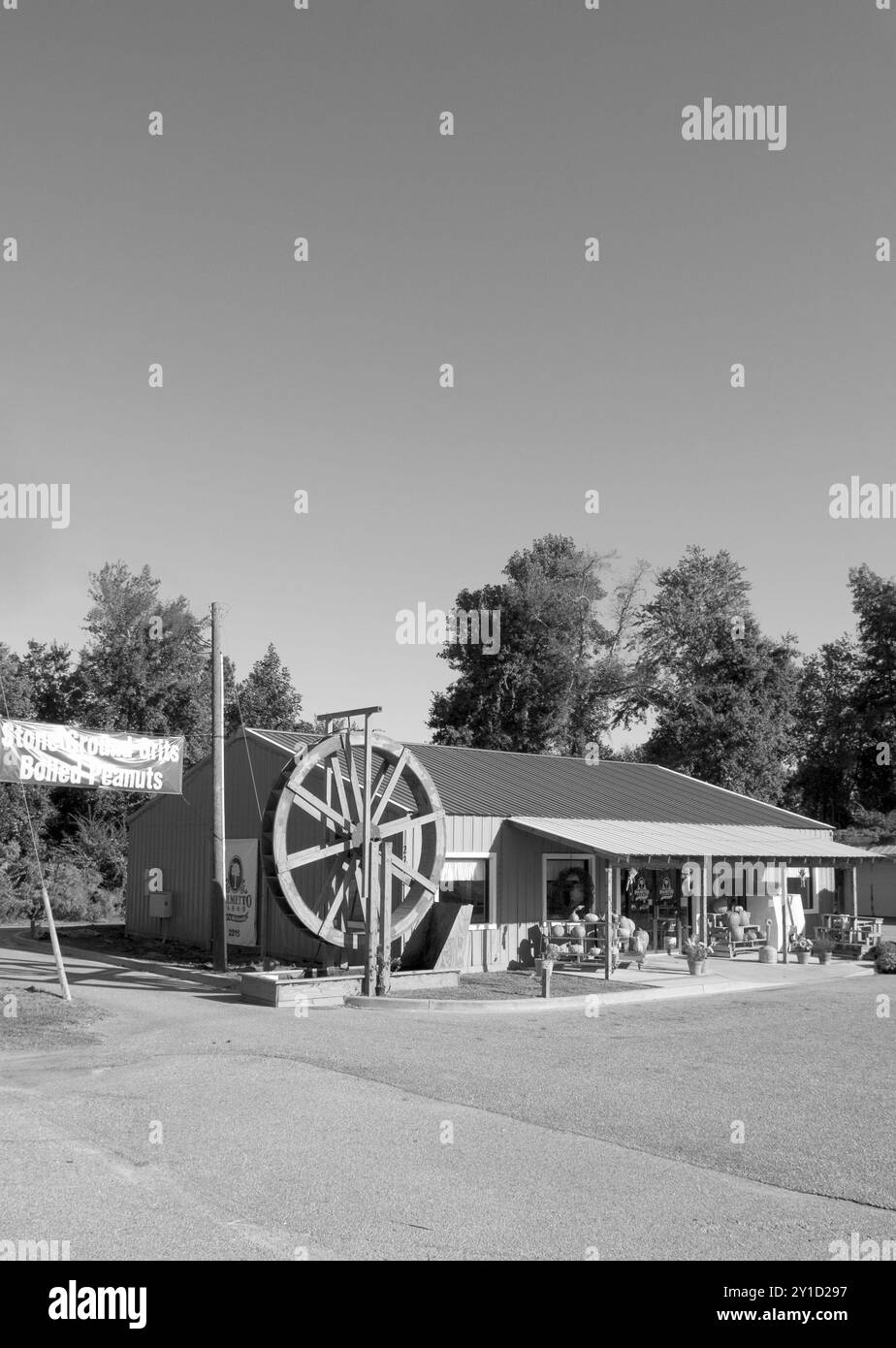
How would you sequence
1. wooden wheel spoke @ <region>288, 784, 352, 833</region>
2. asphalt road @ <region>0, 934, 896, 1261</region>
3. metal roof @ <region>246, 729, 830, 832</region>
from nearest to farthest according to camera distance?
asphalt road @ <region>0, 934, 896, 1261</region>
wooden wheel spoke @ <region>288, 784, 352, 833</region>
metal roof @ <region>246, 729, 830, 832</region>

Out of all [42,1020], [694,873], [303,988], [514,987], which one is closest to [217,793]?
[303,988]

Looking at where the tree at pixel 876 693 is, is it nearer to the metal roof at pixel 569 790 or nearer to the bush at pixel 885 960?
the metal roof at pixel 569 790

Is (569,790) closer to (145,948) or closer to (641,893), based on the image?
(641,893)

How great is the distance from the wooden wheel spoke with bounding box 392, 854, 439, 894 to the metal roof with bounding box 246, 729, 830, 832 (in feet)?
6.32

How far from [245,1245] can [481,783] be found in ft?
70.0

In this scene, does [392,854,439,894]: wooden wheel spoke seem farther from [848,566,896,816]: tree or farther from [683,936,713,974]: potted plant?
[848,566,896,816]: tree

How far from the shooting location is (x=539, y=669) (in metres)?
57.6

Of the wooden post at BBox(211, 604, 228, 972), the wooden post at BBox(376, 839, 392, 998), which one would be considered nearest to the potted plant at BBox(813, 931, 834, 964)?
the wooden post at BBox(376, 839, 392, 998)

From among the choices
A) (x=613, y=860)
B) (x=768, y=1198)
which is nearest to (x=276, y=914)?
(x=613, y=860)

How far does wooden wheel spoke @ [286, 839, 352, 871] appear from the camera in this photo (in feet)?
69.6

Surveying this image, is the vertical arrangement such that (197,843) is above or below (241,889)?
above

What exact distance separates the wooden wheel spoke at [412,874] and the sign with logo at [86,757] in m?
4.34

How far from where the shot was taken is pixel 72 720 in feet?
172

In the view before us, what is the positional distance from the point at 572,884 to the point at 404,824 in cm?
551
